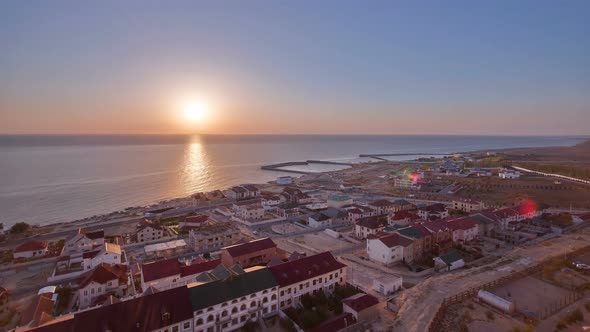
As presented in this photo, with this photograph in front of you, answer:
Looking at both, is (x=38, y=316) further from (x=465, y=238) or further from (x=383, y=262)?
(x=465, y=238)

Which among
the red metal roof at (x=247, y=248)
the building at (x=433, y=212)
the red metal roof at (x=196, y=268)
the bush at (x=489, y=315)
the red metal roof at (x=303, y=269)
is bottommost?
the building at (x=433, y=212)

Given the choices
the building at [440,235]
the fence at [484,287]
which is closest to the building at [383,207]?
the building at [440,235]

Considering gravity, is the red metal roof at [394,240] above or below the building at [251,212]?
above

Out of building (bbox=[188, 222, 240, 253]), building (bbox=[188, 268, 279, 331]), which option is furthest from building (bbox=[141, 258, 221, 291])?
building (bbox=[188, 222, 240, 253])

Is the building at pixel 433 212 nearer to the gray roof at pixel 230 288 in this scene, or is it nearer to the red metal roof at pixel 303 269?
the red metal roof at pixel 303 269

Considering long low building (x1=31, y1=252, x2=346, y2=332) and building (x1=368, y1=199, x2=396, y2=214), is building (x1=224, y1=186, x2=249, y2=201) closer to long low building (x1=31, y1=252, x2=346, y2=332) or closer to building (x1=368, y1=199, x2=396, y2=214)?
building (x1=368, y1=199, x2=396, y2=214)
